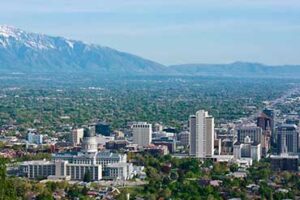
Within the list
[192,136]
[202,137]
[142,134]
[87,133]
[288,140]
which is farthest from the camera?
[87,133]

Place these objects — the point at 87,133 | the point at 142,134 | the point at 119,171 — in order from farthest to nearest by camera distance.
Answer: the point at 87,133 < the point at 142,134 < the point at 119,171

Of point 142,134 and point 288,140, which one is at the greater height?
point 142,134

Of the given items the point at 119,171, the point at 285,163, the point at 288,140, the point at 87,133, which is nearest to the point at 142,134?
the point at 87,133

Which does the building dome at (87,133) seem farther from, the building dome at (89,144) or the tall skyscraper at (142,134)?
the building dome at (89,144)

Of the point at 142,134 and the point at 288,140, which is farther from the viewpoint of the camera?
the point at 142,134

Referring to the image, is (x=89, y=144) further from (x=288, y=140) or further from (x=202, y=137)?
(x=288, y=140)

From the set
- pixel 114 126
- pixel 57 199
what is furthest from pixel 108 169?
pixel 114 126

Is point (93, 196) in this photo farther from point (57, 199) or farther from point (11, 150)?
point (11, 150)

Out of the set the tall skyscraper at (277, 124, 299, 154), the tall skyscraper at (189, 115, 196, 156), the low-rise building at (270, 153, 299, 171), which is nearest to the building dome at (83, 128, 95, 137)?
the tall skyscraper at (189, 115, 196, 156)

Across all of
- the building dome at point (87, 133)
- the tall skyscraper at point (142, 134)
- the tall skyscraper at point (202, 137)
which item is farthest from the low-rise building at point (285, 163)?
the building dome at point (87, 133)
